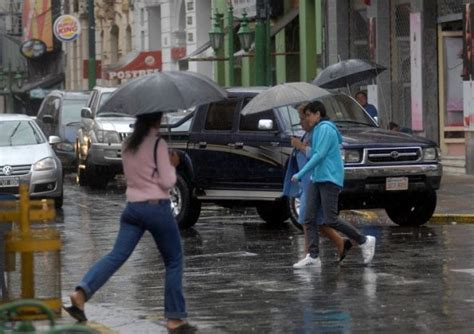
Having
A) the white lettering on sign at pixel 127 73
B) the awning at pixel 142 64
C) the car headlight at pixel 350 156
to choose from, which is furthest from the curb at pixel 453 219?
the awning at pixel 142 64

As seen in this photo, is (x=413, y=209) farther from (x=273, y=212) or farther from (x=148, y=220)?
(x=148, y=220)

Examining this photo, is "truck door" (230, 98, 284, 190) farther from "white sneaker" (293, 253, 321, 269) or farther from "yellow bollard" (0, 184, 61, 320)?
"yellow bollard" (0, 184, 61, 320)

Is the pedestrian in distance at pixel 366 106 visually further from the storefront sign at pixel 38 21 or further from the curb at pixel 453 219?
the storefront sign at pixel 38 21

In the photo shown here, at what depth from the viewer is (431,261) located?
15.2m

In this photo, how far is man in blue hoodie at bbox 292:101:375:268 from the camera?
48.3 feet

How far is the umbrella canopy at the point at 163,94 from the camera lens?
11.7m

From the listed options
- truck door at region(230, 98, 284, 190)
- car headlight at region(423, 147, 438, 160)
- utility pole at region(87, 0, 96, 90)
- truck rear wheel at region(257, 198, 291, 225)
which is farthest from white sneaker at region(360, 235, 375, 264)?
utility pole at region(87, 0, 96, 90)

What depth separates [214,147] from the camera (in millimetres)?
19625

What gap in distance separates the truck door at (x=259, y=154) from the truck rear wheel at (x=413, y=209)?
5.04 feet

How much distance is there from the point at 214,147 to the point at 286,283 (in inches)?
236

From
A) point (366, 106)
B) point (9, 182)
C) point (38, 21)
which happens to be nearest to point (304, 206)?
point (9, 182)

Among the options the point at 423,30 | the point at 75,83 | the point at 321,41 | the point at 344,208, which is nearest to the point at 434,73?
the point at 423,30

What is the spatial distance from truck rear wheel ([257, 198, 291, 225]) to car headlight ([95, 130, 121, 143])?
9.56m

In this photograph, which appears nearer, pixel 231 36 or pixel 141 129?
pixel 141 129
